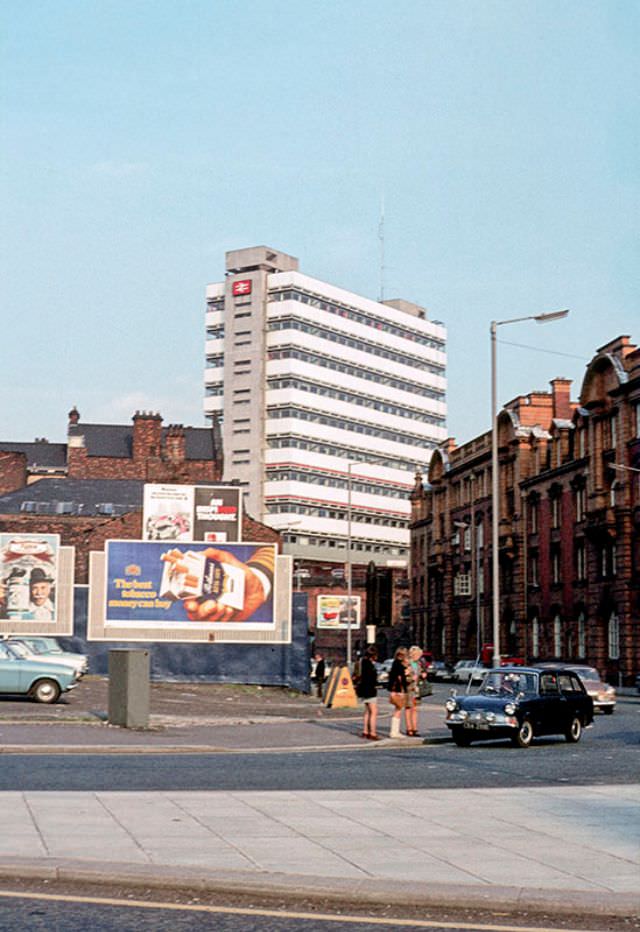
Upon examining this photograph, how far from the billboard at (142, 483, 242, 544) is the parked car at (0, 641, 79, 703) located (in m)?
19.1

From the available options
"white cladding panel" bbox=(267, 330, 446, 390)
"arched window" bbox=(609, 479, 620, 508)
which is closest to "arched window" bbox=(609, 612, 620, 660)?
"arched window" bbox=(609, 479, 620, 508)

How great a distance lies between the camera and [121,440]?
112688mm

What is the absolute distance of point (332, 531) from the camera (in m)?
145

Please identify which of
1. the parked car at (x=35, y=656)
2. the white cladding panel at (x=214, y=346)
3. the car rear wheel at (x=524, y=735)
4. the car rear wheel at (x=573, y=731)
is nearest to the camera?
the car rear wheel at (x=524, y=735)

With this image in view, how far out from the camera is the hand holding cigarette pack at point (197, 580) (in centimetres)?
4972

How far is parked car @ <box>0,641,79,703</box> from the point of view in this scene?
3369 centimetres

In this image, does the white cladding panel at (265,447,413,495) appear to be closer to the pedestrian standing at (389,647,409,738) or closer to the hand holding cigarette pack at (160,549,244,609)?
the hand holding cigarette pack at (160,549,244,609)

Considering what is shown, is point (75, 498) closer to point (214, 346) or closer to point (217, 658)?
point (217, 658)

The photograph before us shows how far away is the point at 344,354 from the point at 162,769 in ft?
438

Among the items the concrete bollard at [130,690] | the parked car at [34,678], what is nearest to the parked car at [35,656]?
the parked car at [34,678]

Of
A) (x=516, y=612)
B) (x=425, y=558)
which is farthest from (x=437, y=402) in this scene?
(x=516, y=612)

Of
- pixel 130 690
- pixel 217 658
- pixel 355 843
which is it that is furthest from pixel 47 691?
pixel 355 843

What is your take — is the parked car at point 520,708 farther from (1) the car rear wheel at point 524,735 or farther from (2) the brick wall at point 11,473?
(2) the brick wall at point 11,473

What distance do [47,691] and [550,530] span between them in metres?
50.6
